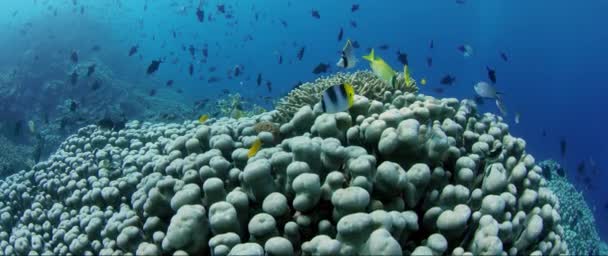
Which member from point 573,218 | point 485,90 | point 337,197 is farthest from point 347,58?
point 573,218

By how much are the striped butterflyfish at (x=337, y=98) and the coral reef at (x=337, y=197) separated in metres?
0.07

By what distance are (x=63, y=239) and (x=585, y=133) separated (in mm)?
93257

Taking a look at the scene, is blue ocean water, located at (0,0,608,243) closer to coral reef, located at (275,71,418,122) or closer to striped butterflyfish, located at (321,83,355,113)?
coral reef, located at (275,71,418,122)

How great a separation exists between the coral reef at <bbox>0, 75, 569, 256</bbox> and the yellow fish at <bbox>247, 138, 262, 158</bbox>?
35 millimetres

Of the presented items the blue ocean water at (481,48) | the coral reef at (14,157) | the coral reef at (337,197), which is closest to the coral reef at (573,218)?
the coral reef at (337,197)

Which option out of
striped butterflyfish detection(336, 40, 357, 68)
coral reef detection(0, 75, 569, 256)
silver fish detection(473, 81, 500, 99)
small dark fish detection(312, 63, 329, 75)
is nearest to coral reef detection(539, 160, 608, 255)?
silver fish detection(473, 81, 500, 99)

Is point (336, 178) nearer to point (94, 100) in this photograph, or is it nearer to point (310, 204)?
point (310, 204)

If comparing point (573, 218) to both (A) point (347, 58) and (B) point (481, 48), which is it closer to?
(A) point (347, 58)

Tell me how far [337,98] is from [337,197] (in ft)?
4.16

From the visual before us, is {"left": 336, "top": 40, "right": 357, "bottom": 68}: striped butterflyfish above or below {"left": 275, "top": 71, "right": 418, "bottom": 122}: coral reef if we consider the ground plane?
above

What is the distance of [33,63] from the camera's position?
26.1 m

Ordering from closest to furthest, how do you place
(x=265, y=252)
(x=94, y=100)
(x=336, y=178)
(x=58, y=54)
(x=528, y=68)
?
1. (x=265, y=252)
2. (x=336, y=178)
3. (x=94, y=100)
4. (x=58, y=54)
5. (x=528, y=68)

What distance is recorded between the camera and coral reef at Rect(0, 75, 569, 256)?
243cm

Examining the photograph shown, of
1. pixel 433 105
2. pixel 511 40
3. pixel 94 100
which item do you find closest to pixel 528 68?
pixel 511 40
